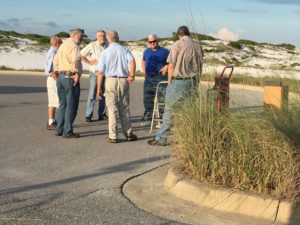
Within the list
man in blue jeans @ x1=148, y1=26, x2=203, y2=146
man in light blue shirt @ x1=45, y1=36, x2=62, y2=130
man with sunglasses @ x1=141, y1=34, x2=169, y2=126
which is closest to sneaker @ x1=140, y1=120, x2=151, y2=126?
man with sunglasses @ x1=141, y1=34, x2=169, y2=126

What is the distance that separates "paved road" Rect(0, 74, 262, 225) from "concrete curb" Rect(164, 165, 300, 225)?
0.61 metres

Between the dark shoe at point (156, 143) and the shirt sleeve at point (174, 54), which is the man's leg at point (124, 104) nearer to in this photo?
the dark shoe at point (156, 143)

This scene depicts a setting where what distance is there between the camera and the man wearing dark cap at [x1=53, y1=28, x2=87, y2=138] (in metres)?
10.2

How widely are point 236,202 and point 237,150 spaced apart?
0.66 m

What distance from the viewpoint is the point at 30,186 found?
7.09 m

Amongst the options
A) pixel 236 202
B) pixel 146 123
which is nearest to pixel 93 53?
pixel 146 123

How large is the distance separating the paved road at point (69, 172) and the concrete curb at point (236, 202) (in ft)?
2.00

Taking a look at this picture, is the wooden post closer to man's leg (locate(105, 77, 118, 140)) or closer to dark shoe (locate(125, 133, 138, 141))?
man's leg (locate(105, 77, 118, 140))

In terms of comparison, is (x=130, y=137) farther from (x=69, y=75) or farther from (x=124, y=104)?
(x=69, y=75)

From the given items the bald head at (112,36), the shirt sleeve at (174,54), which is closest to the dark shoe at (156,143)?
the shirt sleeve at (174,54)

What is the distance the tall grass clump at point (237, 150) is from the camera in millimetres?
6211

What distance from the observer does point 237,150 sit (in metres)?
6.52

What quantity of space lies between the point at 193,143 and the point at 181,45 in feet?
8.29

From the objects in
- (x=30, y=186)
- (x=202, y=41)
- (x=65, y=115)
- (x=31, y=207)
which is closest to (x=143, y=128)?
(x=65, y=115)
